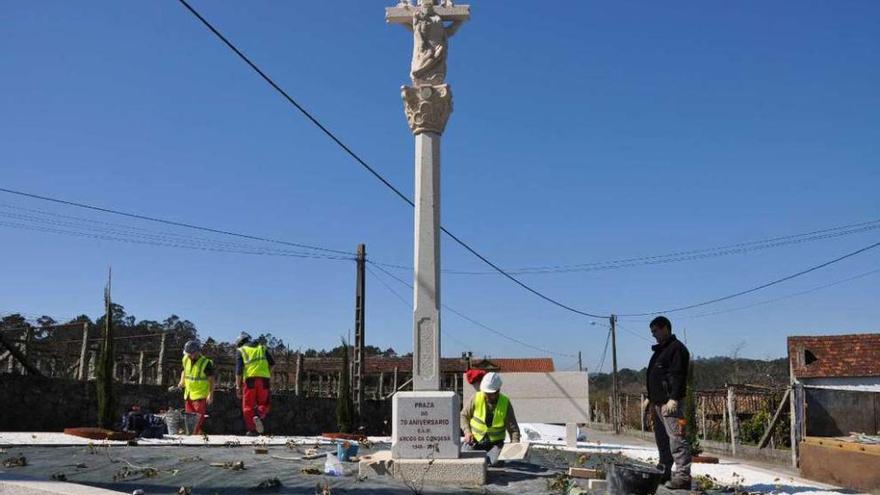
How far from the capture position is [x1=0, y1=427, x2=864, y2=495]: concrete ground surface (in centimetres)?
759

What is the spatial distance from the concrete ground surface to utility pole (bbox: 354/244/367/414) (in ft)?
43.3

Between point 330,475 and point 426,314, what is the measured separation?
206cm

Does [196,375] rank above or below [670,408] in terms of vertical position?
above

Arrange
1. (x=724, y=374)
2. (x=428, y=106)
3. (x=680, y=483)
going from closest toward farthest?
1. (x=680, y=483)
2. (x=428, y=106)
3. (x=724, y=374)

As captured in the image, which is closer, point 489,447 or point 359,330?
point 489,447

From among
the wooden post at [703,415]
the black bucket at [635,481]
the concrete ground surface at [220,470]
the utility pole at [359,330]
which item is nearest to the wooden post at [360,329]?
the utility pole at [359,330]

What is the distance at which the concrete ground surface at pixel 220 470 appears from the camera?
24.9 feet

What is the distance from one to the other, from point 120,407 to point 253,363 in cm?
998

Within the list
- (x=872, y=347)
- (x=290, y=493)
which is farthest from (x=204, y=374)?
(x=872, y=347)

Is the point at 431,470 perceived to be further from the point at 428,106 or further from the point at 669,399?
the point at 428,106

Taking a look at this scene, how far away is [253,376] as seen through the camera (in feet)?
44.0

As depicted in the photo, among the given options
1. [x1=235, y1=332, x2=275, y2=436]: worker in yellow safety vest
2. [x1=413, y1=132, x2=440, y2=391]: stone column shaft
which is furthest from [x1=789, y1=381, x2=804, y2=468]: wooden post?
[x1=235, y1=332, x2=275, y2=436]: worker in yellow safety vest

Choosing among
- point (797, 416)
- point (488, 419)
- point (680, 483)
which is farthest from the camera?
point (797, 416)

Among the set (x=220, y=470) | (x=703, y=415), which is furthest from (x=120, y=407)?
(x=703, y=415)
